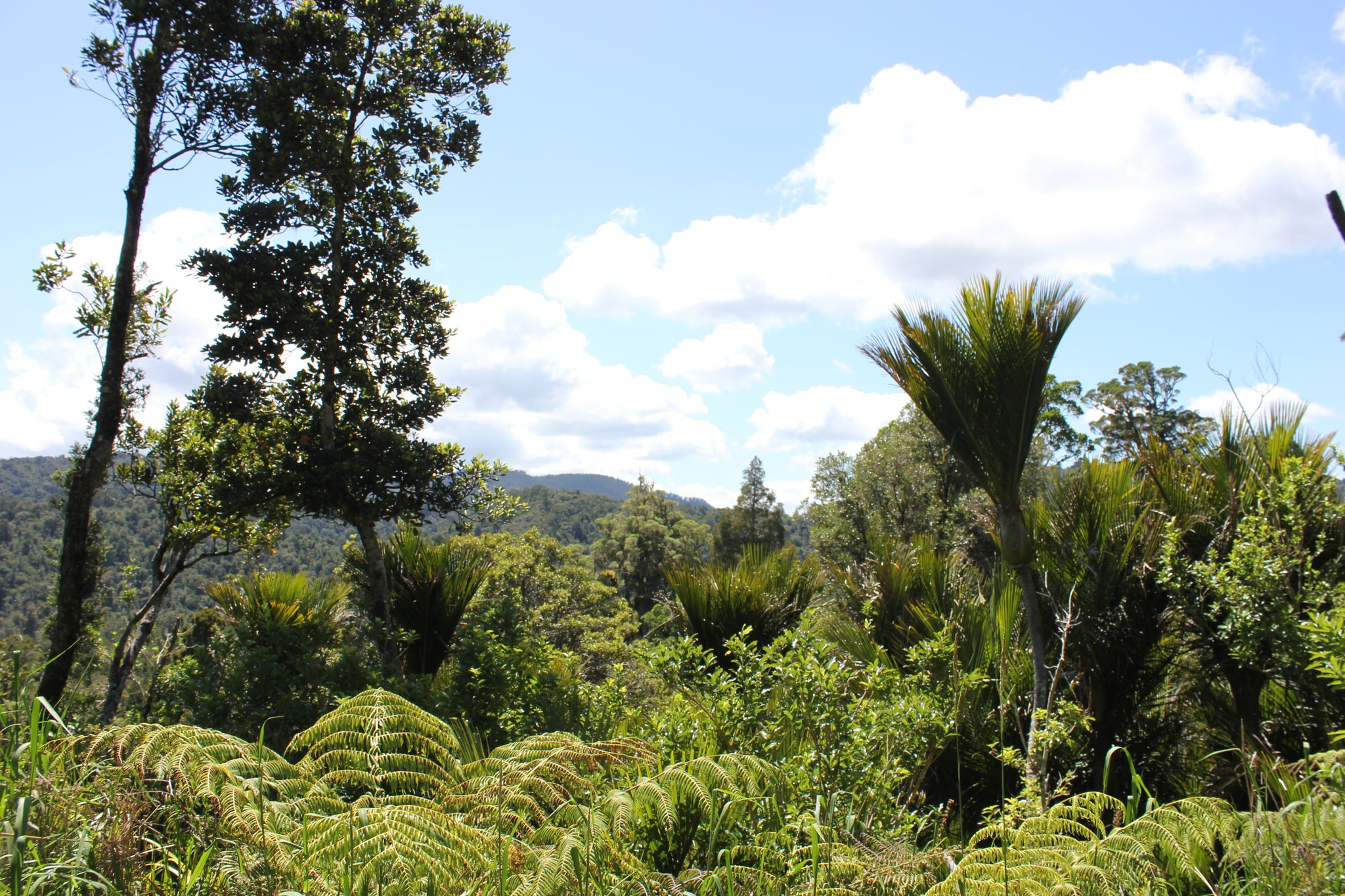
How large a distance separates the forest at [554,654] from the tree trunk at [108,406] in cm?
3

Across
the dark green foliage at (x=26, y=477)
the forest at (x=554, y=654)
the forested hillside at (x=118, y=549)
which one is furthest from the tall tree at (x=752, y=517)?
the dark green foliage at (x=26, y=477)

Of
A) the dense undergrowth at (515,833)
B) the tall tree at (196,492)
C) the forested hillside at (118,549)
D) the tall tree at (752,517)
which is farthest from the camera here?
the forested hillside at (118,549)

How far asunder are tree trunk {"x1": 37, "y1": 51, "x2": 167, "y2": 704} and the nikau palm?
5522 millimetres

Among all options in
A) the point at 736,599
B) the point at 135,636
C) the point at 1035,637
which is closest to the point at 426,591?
the point at 736,599

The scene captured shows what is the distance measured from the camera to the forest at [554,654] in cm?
186

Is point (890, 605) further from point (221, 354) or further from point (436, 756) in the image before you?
point (221, 354)

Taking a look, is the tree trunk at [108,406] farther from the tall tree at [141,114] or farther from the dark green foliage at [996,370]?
the dark green foliage at [996,370]

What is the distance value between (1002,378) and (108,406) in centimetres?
594

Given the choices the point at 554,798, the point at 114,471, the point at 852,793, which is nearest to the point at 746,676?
the point at 852,793

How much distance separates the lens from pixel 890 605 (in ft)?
18.0

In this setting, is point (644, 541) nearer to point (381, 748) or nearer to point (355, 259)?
point (355, 259)

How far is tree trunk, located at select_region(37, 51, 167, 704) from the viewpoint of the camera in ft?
16.7

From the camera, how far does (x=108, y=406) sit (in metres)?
5.36

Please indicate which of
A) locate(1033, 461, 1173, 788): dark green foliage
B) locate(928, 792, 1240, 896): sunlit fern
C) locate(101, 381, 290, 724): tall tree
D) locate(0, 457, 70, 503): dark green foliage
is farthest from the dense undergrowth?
locate(0, 457, 70, 503): dark green foliage
